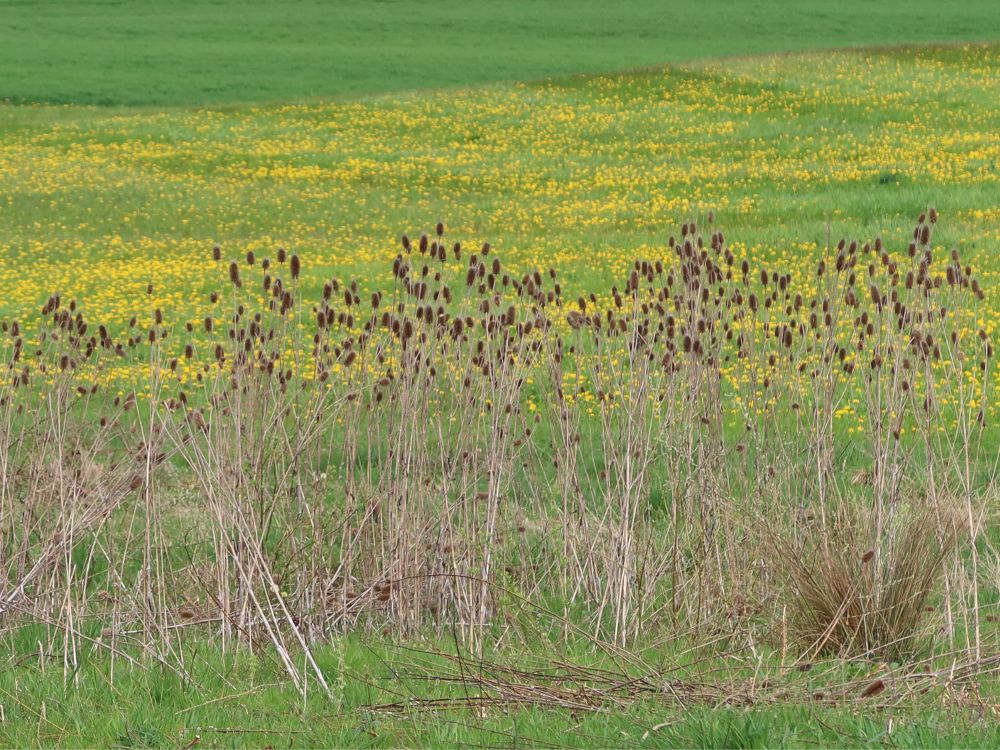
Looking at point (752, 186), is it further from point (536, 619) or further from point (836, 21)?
point (836, 21)

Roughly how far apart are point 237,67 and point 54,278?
2041cm

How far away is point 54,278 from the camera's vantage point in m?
15.5

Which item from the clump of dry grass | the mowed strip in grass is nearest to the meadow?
the clump of dry grass

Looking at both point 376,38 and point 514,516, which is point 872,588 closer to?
point 514,516

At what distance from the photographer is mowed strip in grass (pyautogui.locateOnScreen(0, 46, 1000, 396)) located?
15.6 m

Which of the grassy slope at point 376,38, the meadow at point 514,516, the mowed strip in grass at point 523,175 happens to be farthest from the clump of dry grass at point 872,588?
the grassy slope at point 376,38

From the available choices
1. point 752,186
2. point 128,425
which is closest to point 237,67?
point 752,186

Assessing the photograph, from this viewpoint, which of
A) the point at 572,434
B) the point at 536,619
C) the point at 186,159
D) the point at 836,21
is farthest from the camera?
the point at 836,21

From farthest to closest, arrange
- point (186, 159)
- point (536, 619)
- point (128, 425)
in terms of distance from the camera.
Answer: point (186, 159) < point (128, 425) < point (536, 619)

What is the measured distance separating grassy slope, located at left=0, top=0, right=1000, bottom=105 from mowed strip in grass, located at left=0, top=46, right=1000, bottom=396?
9.36ft

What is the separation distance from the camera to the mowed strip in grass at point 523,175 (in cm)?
1561

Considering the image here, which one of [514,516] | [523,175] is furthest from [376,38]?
[514,516]

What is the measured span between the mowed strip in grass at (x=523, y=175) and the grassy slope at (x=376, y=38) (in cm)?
285

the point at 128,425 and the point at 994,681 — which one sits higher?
the point at 994,681
